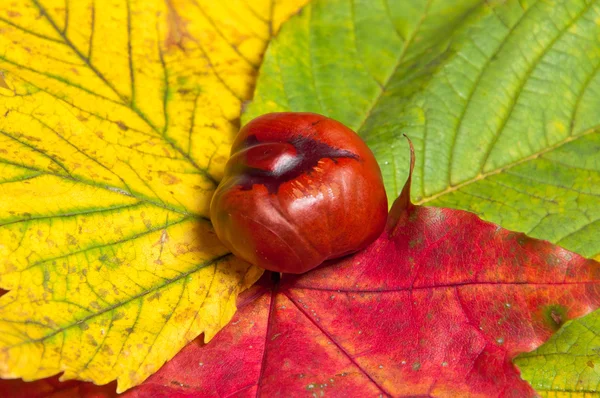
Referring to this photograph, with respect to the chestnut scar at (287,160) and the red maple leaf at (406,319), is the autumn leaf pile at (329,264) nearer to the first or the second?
the red maple leaf at (406,319)

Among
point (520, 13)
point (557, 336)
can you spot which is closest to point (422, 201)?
point (557, 336)

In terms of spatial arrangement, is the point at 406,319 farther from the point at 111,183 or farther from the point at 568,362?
the point at 111,183

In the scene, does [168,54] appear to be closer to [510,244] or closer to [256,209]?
[256,209]

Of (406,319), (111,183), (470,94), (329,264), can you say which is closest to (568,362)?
(406,319)

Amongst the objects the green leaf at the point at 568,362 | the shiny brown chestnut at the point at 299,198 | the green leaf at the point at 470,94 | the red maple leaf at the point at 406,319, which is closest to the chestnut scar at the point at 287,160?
the shiny brown chestnut at the point at 299,198

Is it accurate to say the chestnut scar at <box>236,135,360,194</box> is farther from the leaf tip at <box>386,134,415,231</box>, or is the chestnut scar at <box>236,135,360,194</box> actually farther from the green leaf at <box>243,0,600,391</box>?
the green leaf at <box>243,0,600,391</box>
